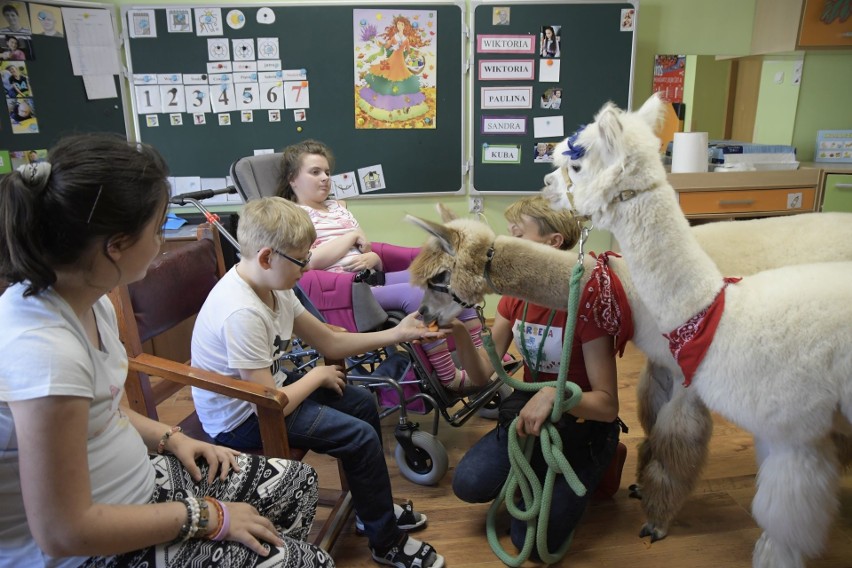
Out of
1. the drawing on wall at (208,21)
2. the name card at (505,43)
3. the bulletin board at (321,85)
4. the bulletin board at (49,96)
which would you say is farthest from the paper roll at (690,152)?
the bulletin board at (49,96)

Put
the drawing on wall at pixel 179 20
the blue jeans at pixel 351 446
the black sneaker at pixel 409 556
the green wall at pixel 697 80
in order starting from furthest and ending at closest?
the green wall at pixel 697 80, the drawing on wall at pixel 179 20, the black sneaker at pixel 409 556, the blue jeans at pixel 351 446

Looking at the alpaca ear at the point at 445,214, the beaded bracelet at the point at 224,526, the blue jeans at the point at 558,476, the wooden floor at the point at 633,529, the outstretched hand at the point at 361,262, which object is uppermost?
the alpaca ear at the point at 445,214

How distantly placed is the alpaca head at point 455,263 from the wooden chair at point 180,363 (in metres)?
0.49

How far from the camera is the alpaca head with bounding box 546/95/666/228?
53.1 inches

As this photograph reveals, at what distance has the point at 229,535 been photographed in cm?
109

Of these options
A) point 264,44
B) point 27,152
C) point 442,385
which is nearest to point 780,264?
point 442,385

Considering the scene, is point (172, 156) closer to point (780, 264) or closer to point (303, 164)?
point (303, 164)

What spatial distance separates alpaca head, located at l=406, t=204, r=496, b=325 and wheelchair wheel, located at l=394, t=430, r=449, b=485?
77 cm

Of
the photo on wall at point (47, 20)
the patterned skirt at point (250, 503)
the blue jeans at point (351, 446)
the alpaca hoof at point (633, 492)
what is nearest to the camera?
the patterned skirt at point (250, 503)

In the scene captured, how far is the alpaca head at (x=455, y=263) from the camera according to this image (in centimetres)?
150

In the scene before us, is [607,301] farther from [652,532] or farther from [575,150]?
[652,532]

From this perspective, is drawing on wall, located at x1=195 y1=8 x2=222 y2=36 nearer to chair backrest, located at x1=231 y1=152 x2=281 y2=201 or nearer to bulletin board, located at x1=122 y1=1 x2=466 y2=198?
bulletin board, located at x1=122 y1=1 x2=466 y2=198

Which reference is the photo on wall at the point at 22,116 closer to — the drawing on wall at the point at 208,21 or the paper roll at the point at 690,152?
the drawing on wall at the point at 208,21

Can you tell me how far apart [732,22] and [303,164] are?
2.97 metres
